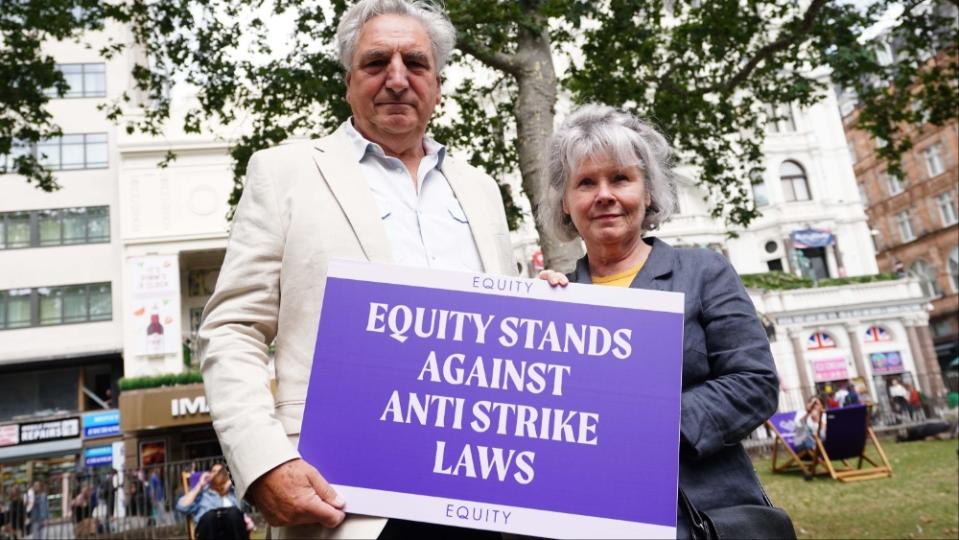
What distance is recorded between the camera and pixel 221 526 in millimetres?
8180

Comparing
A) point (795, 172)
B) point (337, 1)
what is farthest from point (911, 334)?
point (337, 1)

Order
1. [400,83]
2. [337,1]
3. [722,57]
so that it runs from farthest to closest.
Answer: [722,57] < [337,1] < [400,83]

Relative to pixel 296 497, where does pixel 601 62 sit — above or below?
above

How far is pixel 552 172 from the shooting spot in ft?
8.21

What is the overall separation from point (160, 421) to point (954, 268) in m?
49.7

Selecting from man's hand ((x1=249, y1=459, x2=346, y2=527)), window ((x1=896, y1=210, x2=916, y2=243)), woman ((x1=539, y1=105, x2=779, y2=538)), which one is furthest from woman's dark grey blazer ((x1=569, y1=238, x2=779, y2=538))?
window ((x1=896, y1=210, x2=916, y2=243))

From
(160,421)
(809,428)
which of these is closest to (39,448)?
(160,421)

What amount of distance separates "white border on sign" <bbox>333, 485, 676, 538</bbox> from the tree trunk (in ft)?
14.7

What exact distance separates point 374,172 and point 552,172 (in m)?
0.68

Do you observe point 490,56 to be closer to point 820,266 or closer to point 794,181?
point 794,181

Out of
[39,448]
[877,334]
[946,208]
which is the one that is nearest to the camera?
[39,448]

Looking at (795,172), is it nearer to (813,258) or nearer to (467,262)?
(813,258)

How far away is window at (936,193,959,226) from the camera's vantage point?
44.5 meters

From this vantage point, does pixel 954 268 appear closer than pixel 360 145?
No
